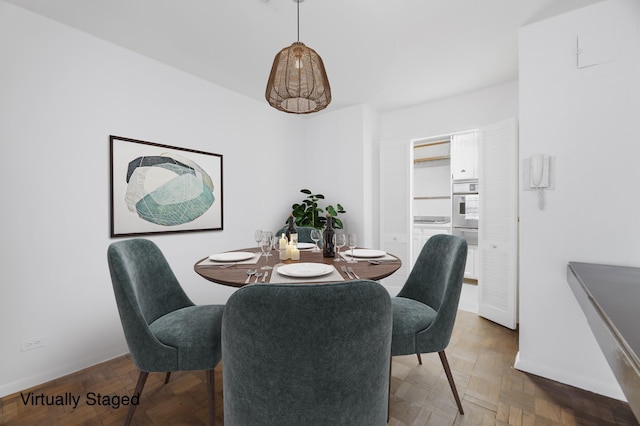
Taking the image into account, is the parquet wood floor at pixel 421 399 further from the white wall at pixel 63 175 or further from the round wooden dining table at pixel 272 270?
the round wooden dining table at pixel 272 270

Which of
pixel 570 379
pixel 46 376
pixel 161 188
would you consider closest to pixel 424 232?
pixel 570 379

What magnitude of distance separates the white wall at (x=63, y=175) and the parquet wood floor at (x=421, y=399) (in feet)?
1.03

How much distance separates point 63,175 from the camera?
2.05 m

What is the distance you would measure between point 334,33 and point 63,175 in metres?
2.36

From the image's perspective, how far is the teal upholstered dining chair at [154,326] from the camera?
1.30 m

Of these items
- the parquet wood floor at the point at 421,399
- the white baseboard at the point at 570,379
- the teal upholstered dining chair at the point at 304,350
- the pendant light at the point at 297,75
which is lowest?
the parquet wood floor at the point at 421,399

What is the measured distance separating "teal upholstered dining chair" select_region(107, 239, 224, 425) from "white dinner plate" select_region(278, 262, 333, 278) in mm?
480

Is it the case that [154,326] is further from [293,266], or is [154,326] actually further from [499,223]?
[499,223]

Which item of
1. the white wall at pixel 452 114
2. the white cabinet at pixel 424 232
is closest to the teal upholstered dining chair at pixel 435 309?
the white wall at pixel 452 114

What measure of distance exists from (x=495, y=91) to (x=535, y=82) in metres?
1.30

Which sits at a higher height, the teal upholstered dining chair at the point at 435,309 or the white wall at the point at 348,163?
the white wall at the point at 348,163

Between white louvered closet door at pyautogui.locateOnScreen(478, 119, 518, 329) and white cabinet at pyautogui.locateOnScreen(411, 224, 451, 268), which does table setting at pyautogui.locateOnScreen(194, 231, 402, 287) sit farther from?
white cabinet at pyautogui.locateOnScreen(411, 224, 451, 268)

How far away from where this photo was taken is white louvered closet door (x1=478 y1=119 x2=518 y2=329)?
2734 millimetres

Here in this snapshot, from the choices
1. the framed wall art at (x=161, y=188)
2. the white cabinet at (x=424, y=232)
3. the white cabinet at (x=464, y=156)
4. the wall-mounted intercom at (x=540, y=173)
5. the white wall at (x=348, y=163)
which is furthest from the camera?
the white cabinet at (x=424, y=232)
